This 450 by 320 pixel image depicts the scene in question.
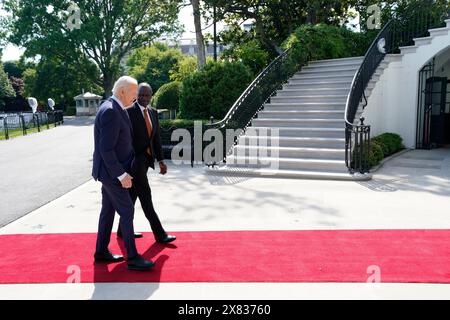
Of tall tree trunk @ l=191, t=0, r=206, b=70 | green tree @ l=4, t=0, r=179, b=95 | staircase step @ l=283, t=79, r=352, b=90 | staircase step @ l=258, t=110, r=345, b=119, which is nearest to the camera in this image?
staircase step @ l=258, t=110, r=345, b=119

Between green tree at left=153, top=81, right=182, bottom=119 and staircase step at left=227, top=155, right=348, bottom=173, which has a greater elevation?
green tree at left=153, top=81, right=182, bottom=119

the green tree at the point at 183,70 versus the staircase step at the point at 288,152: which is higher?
the green tree at the point at 183,70

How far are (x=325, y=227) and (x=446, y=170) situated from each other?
538 cm

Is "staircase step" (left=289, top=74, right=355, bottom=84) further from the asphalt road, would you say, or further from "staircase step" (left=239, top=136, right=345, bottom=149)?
the asphalt road

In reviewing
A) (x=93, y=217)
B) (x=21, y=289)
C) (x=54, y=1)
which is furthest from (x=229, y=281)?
(x=54, y=1)

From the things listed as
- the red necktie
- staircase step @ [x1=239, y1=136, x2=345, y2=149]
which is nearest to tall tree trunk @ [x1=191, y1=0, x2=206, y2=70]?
staircase step @ [x1=239, y1=136, x2=345, y2=149]

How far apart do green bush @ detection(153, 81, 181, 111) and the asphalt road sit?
362 centimetres

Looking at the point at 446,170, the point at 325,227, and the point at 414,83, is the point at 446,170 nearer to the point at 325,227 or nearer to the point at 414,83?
the point at 414,83

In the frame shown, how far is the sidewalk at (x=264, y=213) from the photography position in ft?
12.5

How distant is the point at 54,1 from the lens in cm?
3509

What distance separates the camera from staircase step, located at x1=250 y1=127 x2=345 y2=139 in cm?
1026

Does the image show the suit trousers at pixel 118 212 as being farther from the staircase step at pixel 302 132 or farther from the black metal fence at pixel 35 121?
the black metal fence at pixel 35 121

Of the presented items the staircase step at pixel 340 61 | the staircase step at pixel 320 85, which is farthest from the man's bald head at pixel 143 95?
the staircase step at pixel 340 61

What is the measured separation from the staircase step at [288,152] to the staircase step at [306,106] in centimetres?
197
